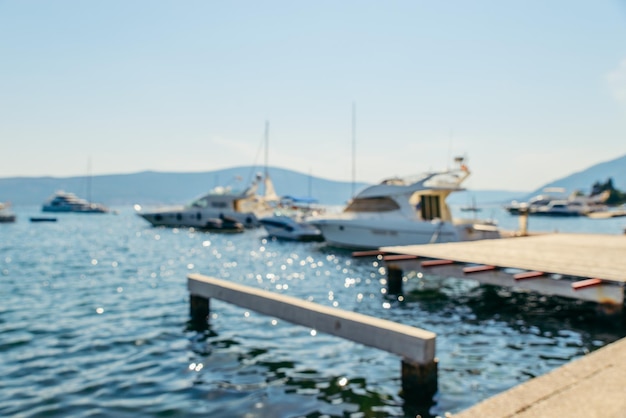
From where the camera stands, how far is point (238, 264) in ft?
81.4

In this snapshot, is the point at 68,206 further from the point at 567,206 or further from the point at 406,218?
the point at 567,206

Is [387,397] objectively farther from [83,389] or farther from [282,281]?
[282,281]

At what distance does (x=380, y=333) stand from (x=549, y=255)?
364 inches

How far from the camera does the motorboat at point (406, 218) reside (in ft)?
82.0

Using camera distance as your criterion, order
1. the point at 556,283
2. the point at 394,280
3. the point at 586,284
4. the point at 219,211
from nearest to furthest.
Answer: the point at 586,284 < the point at 556,283 < the point at 394,280 < the point at 219,211

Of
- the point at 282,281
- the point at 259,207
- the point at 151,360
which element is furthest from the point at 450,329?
the point at 259,207

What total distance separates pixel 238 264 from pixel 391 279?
39.4ft

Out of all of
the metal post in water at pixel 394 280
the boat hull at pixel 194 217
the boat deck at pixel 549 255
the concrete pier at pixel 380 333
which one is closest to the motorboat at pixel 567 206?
the boat hull at pixel 194 217

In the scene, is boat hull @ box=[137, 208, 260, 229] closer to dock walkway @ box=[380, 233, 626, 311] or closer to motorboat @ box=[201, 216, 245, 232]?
motorboat @ box=[201, 216, 245, 232]

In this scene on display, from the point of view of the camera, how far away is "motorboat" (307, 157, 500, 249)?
24984 millimetres

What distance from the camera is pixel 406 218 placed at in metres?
26.4

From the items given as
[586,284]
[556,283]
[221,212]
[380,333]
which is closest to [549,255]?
[556,283]

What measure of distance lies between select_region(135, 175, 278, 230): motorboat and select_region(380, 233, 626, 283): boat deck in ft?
127

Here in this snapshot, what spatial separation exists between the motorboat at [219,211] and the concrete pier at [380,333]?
45263 mm
